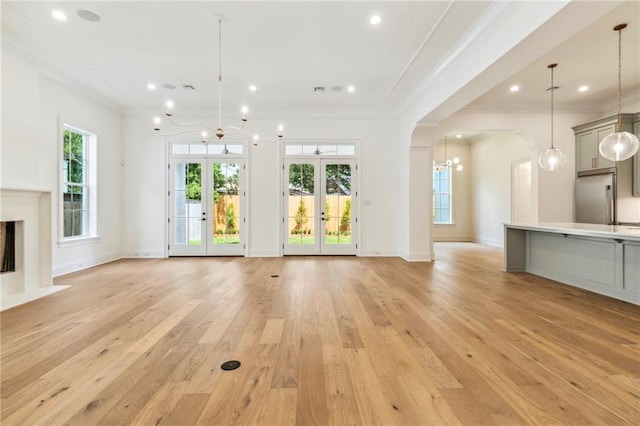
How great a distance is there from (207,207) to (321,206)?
8.70ft

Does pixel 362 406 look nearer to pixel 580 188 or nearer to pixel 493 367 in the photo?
pixel 493 367

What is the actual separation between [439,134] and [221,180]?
5.05 m

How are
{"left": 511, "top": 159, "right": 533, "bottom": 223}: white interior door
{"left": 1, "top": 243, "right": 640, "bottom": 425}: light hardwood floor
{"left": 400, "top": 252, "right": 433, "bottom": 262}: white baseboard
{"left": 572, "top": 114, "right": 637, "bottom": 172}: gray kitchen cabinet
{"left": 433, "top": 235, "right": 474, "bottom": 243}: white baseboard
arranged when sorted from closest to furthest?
{"left": 1, "top": 243, "right": 640, "bottom": 425}: light hardwood floor, {"left": 572, "top": 114, "right": 637, "bottom": 172}: gray kitchen cabinet, {"left": 400, "top": 252, "right": 433, "bottom": 262}: white baseboard, {"left": 511, "top": 159, "right": 533, "bottom": 223}: white interior door, {"left": 433, "top": 235, "right": 474, "bottom": 243}: white baseboard

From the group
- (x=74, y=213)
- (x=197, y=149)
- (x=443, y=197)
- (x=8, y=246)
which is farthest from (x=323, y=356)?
(x=443, y=197)

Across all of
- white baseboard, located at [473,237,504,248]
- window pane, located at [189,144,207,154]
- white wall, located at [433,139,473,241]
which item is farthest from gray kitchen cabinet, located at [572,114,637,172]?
window pane, located at [189,144,207,154]

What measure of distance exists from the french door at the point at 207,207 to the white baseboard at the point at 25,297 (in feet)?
8.99

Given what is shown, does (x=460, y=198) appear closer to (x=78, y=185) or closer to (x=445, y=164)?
(x=445, y=164)

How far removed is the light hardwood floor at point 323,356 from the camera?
163 cm

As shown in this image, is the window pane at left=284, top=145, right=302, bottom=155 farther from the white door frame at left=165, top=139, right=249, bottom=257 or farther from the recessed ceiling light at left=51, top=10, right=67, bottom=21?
the recessed ceiling light at left=51, top=10, right=67, bottom=21

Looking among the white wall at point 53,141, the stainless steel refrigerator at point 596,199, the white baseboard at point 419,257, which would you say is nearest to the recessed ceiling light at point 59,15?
the white wall at point 53,141

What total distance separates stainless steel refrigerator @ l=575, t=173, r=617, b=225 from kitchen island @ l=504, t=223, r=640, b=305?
5.41 ft

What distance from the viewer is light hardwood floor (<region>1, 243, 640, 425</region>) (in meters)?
1.63

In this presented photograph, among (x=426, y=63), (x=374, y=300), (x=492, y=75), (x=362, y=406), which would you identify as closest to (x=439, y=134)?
(x=426, y=63)

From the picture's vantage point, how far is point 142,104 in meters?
6.45
